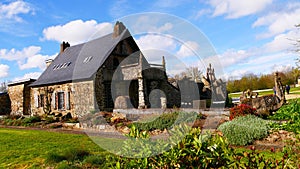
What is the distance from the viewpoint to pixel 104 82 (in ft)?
68.1

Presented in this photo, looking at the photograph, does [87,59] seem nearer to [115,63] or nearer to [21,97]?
[115,63]

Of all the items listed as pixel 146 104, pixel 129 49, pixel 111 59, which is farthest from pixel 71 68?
pixel 146 104

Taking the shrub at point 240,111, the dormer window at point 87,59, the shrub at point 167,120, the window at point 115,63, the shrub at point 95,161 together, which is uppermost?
the dormer window at point 87,59

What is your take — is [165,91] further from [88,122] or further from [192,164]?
[192,164]

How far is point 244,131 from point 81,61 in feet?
57.6

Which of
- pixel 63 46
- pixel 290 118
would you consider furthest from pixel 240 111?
pixel 63 46

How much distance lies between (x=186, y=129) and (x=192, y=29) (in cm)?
594

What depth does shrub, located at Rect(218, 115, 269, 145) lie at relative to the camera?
8.89m

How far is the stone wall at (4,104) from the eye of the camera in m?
29.0

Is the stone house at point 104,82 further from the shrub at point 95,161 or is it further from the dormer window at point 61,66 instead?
the shrub at point 95,161

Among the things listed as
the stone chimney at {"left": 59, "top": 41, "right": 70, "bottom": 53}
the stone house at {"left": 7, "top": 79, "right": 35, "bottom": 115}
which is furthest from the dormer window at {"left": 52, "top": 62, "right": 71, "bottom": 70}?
the stone house at {"left": 7, "top": 79, "right": 35, "bottom": 115}

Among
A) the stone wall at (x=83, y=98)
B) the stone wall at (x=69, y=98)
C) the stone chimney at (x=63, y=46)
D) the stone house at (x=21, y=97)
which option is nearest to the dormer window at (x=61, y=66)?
the stone wall at (x=69, y=98)

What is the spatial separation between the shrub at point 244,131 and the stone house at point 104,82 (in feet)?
34.5

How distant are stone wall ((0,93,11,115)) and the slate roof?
22.8 ft
